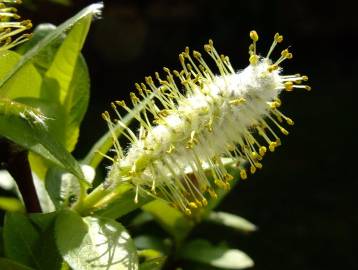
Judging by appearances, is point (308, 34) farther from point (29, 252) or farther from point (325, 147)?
point (29, 252)

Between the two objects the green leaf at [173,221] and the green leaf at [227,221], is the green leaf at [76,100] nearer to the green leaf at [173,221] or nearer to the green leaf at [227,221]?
the green leaf at [173,221]

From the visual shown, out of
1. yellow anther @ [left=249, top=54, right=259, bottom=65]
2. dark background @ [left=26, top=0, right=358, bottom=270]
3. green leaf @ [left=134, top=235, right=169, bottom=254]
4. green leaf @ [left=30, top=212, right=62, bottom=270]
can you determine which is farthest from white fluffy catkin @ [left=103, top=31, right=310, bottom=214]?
dark background @ [left=26, top=0, right=358, bottom=270]

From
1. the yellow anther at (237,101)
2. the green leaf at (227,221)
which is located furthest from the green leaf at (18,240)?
the green leaf at (227,221)

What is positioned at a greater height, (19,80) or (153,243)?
(19,80)

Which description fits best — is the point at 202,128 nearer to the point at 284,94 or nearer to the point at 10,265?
the point at 10,265

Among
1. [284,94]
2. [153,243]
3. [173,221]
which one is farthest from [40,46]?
[284,94]
